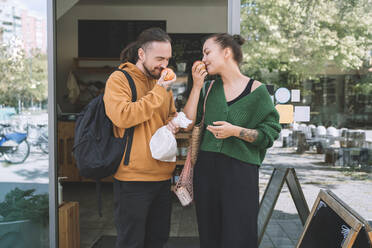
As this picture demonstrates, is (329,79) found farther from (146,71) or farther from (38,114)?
(38,114)

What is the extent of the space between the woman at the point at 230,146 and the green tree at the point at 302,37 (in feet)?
3.83

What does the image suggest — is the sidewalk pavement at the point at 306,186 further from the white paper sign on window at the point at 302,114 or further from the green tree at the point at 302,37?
the green tree at the point at 302,37

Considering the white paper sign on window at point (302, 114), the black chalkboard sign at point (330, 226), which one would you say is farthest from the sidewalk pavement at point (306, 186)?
the black chalkboard sign at point (330, 226)

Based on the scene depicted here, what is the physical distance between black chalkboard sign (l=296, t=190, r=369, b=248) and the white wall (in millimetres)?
4197

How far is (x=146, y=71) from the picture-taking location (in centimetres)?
176

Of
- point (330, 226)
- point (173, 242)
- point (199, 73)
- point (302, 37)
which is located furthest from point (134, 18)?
point (330, 226)

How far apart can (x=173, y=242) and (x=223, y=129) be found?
1808 millimetres

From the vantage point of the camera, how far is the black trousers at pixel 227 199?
1.71 m

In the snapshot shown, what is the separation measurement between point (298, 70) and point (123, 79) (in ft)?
6.19

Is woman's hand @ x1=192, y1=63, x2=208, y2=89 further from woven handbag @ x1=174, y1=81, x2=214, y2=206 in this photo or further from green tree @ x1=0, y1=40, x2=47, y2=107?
green tree @ x1=0, y1=40, x2=47, y2=107

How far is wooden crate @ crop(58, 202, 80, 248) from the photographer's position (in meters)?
2.55

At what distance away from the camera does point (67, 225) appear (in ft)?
8.38

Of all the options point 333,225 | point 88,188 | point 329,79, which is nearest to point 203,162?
point 333,225

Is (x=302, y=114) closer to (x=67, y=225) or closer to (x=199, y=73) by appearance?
(x=199, y=73)
